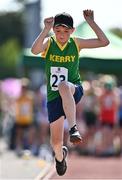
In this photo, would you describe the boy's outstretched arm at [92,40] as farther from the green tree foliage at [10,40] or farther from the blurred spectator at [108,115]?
the green tree foliage at [10,40]

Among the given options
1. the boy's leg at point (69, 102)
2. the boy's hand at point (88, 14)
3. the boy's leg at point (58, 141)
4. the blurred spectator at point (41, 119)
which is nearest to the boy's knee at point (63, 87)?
the boy's leg at point (69, 102)

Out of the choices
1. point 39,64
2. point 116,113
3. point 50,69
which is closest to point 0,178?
point 39,64

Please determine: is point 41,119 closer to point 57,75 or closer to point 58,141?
point 58,141

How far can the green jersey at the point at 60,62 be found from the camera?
9586mm

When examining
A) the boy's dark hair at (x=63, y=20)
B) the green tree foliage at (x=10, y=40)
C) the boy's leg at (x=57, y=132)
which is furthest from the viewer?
the green tree foliage at (x=10, y=40)

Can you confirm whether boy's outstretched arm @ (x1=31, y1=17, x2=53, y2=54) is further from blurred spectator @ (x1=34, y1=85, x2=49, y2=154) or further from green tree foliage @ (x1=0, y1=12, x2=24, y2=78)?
green tree foliage @ (x1=0, y1=12, x2=24, y2=78)

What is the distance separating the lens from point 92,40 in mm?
9688

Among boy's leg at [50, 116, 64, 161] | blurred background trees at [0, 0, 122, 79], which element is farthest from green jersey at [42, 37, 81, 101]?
blurred background trees at [0, 0, 122, 79]

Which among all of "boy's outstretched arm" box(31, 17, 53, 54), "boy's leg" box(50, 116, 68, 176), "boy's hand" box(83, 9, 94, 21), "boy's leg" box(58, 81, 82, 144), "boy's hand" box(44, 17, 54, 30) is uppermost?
"boy's hand" box(83, 9, 94, 21)

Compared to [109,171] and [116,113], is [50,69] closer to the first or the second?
[109,171]

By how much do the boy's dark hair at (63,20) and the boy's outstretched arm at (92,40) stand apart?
0.30 meters

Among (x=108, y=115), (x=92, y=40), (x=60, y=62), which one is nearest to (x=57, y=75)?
(x=60, y=62)

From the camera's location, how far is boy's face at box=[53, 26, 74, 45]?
935 centimetres

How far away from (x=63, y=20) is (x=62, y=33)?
16cm
